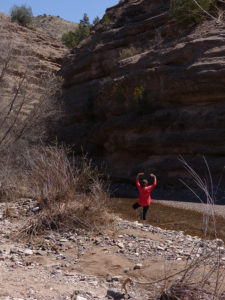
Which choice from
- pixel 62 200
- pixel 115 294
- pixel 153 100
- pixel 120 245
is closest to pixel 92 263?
pixel 120 245

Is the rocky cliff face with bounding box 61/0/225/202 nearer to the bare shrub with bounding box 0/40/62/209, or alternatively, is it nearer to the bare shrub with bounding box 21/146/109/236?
the bare shrub with bounding box 0/40/62/209

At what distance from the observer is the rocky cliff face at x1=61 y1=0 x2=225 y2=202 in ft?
55.0

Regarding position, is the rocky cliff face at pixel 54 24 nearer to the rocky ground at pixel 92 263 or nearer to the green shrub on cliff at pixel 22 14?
the green shrub on cliff at pixel 22 14

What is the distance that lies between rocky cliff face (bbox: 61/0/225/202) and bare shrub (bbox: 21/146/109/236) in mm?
9240

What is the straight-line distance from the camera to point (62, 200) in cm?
728

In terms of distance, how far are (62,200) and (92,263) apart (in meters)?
2.26

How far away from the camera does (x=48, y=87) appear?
13.9m

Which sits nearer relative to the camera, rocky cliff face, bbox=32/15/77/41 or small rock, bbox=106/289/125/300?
small rock, bbox=106/289/125/300

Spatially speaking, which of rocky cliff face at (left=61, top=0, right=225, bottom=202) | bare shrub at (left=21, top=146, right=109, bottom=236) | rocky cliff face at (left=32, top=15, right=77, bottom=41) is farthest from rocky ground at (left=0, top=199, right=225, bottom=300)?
rocky cliff face at (left=32, top=15, right=77, bottom=41)

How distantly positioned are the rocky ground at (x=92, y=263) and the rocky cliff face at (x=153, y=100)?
33.2 feet

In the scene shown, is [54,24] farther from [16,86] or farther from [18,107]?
[18,107]

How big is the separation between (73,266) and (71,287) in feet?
3.41

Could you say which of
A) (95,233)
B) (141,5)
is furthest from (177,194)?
(141,5)

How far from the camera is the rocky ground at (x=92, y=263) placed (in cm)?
387
